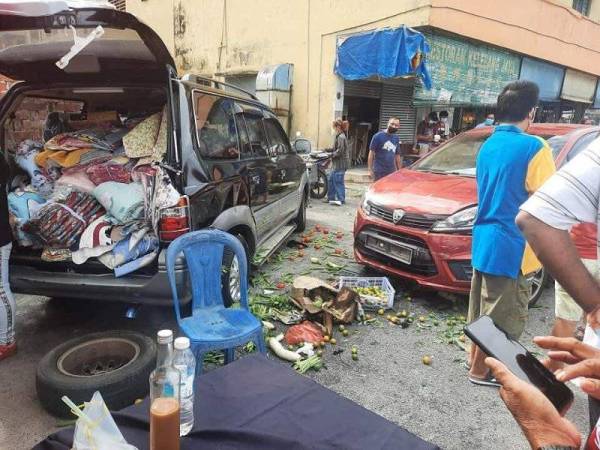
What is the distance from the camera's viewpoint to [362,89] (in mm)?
12547

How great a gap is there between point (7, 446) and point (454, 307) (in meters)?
3.74

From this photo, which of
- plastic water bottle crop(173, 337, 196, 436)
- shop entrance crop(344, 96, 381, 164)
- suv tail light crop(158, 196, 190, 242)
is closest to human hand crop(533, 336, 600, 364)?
plastic water bottle crop(173, 337, 196, 436)

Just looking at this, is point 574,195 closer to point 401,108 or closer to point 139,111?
point 139,111

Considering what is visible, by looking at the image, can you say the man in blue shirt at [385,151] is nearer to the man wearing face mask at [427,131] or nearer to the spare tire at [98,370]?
the man wearing face mask at [427,131]

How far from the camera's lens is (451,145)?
5.26m

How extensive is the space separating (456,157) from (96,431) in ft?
15.9

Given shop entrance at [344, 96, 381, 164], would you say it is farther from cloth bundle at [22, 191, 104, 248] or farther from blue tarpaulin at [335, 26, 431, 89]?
cloth bundle at [22, 191, 104, 248]

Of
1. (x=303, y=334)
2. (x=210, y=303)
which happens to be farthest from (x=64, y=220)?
(x=303, y=334)

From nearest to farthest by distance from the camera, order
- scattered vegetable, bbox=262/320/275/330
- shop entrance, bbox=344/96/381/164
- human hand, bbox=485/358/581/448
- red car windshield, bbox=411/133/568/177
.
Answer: human hand, bbox=485/358/581/448, scattered vegetable, bbox=262/320/275/330, red car windshield, bbox=411/133/568/177, shop entrance, bbox=344/96/381/164

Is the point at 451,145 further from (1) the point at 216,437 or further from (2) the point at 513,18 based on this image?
(2) the point at 513,18

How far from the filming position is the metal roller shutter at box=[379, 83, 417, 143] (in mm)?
12711

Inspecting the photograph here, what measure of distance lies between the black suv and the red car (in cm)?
126

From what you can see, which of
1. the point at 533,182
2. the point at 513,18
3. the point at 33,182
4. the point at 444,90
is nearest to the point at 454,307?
the point at 533,182

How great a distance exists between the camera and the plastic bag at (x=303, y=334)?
136 inches
